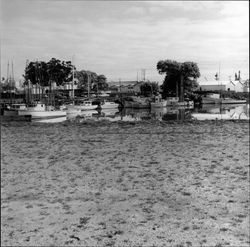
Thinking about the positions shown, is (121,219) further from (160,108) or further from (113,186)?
(160,108)

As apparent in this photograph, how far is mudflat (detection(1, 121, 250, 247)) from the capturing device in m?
2.02

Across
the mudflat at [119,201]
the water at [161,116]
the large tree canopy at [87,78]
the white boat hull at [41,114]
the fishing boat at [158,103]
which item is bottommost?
the mudflat at [119,201]

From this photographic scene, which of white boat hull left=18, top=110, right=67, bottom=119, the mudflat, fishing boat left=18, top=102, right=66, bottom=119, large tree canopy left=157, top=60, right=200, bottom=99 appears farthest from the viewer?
large tree canopy left=157, top=60, right=200, bottom=99

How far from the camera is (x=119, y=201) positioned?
8.82 feet

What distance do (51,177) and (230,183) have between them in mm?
1497

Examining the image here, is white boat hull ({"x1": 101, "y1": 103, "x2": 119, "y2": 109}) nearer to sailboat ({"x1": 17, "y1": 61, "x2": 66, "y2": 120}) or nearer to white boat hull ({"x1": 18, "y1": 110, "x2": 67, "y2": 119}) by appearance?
sailboat ({"x1": 17, "y1": 61, "x2": 66, "y2": 120})

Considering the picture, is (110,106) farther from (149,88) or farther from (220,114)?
(149,88)

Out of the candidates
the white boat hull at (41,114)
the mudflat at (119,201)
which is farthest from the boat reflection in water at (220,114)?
the mudflat at (119,201)

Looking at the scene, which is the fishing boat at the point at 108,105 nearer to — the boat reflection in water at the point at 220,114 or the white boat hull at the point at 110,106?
the white boat hull at the point at 110,106

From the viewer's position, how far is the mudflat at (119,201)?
6.63ft

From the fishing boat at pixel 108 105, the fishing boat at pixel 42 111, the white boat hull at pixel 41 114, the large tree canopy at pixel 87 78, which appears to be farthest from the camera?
the fishing boat at pixel 108 105

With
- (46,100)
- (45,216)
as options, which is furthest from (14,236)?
A: (46,100)

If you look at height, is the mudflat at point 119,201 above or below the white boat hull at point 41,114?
below

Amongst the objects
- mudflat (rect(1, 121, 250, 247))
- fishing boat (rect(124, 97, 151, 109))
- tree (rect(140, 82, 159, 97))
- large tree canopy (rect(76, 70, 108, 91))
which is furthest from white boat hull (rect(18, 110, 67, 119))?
tree (rect(140, 82, 159, 97))
